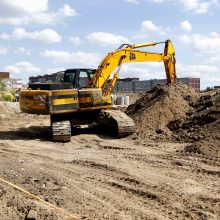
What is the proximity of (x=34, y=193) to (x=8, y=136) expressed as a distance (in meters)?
8.51

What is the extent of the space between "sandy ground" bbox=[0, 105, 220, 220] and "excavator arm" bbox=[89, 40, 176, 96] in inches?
105

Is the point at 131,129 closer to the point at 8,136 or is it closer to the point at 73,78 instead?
the point at 73,78

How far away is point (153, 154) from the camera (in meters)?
10.7

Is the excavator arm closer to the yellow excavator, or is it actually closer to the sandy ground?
the yellow excavator

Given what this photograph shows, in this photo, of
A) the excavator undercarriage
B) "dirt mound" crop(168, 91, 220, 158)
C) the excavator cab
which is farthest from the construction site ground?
the excavator cab

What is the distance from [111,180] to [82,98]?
6.41 metres

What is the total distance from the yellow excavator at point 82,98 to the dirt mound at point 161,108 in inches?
31.3

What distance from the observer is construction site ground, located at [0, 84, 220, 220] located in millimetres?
6027

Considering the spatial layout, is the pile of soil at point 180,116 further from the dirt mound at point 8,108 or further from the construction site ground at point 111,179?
the dirt mound at point 8,108

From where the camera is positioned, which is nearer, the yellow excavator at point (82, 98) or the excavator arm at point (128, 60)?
the yellow excavator at point (82, 98)

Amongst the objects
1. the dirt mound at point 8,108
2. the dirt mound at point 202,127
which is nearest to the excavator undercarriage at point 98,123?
the dirt mound at point 202,127

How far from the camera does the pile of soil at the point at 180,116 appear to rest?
483 inches

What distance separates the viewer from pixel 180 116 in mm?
Result: 15055

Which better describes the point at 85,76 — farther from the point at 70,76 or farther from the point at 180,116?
the point at 180,116
